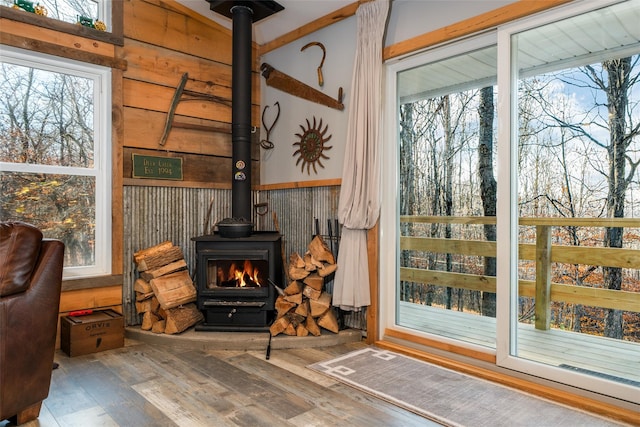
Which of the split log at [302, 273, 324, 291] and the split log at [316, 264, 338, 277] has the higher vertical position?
the split log at [316, 264, 338, 277]

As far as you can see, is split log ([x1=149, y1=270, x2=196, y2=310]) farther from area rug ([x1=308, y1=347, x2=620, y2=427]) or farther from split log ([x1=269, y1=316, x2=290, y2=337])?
area rug ([x1=308, y1=347, x2=620, y2=427])

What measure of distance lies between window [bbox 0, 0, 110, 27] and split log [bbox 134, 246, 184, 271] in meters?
1.81

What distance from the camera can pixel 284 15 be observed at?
3.67 meters

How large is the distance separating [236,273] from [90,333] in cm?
107

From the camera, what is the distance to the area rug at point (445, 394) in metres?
2.05

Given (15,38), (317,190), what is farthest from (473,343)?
(15,38)

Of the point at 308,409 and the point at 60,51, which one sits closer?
the point at 308,409

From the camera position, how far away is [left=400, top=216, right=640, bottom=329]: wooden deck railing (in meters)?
2.29

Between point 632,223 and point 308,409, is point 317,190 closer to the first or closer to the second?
point 308,409

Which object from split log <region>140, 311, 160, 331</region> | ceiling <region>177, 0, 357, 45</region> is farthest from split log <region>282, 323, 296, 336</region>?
ceiling <region>177, 0, 357, 45</region>

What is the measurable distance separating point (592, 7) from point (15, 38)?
11.6ft

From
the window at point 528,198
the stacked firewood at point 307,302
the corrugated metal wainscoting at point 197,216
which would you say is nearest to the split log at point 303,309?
the stacked firewood at point 307,302

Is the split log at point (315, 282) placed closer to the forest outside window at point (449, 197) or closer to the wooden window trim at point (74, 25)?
the forest outside window at point (449, 197)

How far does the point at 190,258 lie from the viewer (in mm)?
3775
